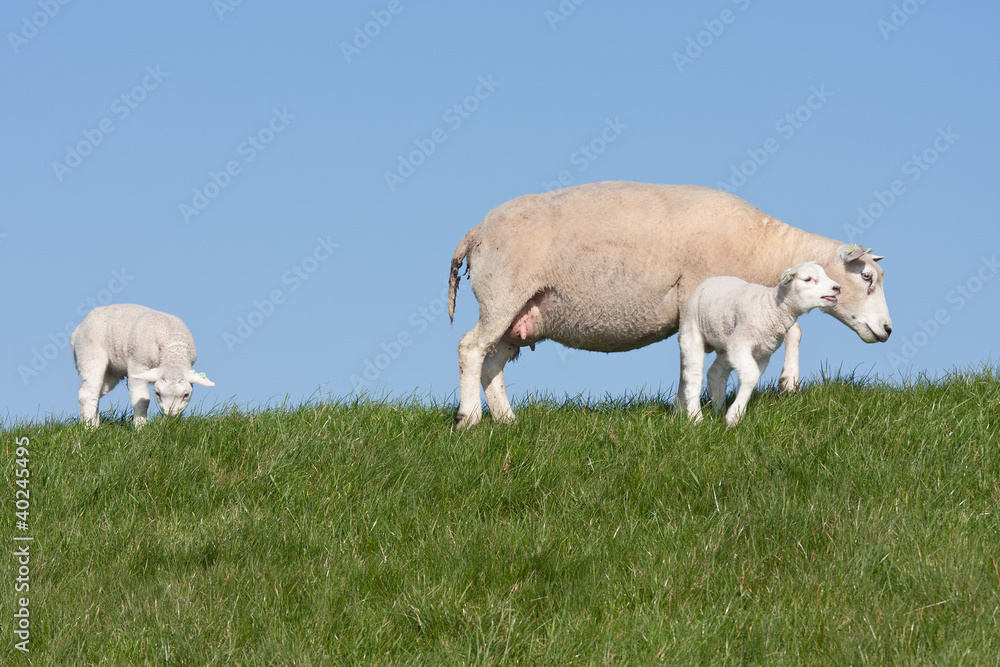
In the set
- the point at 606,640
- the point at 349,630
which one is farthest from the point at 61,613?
the point at 606,640

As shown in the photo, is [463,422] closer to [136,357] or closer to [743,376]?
[743,376]

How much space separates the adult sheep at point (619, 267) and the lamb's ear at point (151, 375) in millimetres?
2545

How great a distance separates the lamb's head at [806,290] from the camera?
22.5ft

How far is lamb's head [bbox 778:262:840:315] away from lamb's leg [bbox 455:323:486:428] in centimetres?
272

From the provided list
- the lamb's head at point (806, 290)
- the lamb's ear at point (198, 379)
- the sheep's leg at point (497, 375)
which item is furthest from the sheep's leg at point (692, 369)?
the lamb's ear at point (198, 379)

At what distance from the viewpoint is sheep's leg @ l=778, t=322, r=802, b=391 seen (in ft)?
27.7

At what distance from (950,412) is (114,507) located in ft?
19.3

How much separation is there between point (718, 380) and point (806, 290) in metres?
1.06

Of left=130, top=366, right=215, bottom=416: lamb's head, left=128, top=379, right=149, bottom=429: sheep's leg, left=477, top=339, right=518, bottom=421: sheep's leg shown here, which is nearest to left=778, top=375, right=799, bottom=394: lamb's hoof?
left=477, top=339, right=518, bottom=421: sheep's leg

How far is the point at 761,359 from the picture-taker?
23.5 ft

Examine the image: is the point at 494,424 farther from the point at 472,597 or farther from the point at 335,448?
the point at 472,597

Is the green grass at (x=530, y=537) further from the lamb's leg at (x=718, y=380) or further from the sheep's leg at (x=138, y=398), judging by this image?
the sheep's leg at (x=138, y=398)

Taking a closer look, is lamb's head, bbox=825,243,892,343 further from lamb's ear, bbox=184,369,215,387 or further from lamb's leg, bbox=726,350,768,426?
lamb's ear, bbox=184,369,215,387

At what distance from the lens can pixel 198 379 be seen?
842 centimetres
